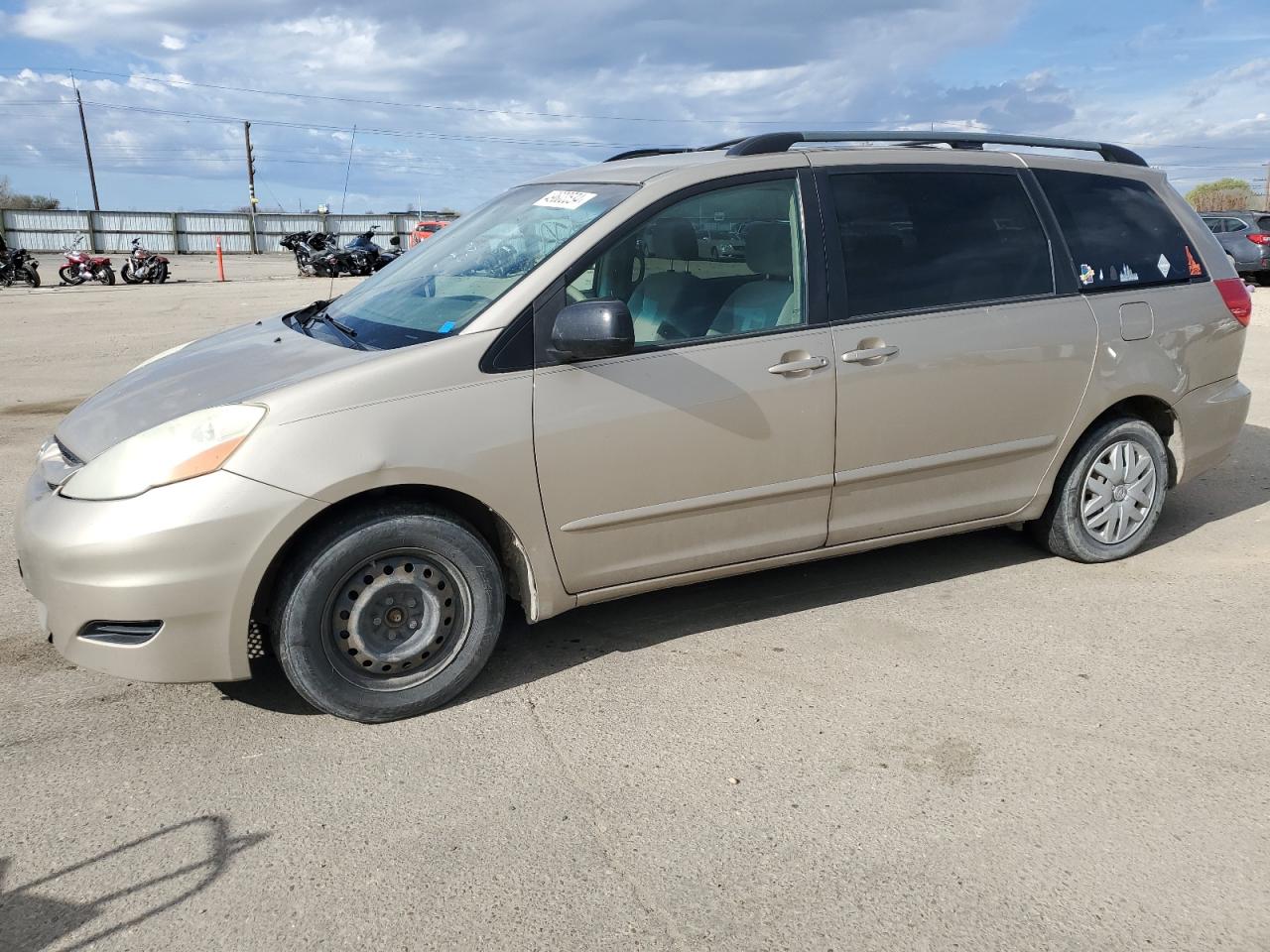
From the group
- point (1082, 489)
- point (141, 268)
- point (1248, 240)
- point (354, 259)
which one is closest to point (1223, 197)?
point (1248, 240)

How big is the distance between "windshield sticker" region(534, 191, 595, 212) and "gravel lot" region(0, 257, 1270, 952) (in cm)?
167

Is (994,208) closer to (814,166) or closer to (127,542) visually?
(814,166)

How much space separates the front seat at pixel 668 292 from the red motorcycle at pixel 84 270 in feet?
88.1

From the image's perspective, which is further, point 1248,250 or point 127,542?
point 1248,250

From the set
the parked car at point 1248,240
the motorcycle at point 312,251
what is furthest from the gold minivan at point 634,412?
the motorcycle at point 312,251

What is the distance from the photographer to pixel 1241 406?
207 inches

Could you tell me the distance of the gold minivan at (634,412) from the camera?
3287mm

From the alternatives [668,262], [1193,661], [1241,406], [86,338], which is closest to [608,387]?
[668,262]

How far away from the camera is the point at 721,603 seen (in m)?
4.58

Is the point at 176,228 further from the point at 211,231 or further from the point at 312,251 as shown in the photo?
the point at 312,251

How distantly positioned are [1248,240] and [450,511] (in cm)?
2371

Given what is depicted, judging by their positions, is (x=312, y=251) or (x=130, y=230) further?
(x=130, y=230)

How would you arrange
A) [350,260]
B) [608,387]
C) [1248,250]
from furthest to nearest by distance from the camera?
1. [350,260]
2. [1248,250]
3. [608,387]

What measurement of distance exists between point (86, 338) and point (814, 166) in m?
12.7
